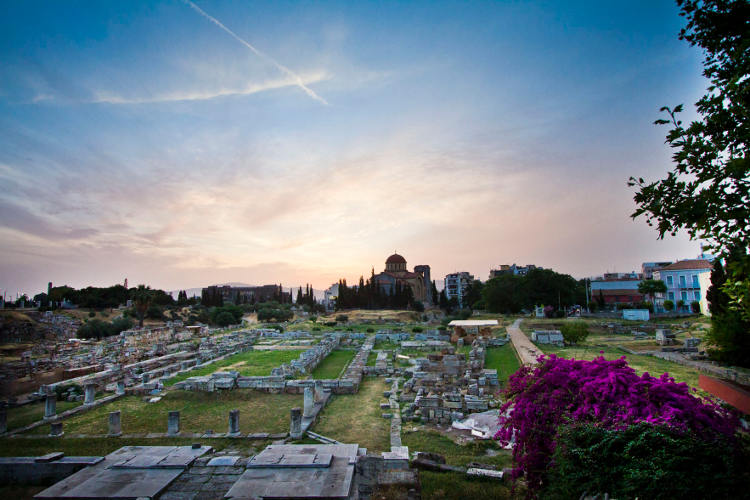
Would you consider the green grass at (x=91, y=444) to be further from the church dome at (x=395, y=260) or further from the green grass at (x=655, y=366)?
the church dome at (x=395, y=260)

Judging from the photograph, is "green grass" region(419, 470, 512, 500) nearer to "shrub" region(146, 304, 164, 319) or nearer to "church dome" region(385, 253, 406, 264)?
"shrub" region(146, 304, 164, 319)

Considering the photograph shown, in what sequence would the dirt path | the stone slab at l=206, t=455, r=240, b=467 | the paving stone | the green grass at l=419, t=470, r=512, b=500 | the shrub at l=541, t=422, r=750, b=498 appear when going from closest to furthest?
the shrub at l=541, t=422, r=750, b=498 → the paving stone → the green grass at l=419, t=470, r=512, b=500 → the stone slab at l=206, t=455, r=240, b=467 → the dirt path

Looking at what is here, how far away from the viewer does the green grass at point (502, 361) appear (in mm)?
17069

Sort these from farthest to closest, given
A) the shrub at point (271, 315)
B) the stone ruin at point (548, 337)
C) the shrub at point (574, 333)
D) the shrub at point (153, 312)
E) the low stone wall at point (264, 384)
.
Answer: the shrub at point (271, 315) < the shrub at point (153, 312) < the stone ruin at point (548, 337) < the shrub at point (574, 333) < the low stone wall at point (264, 384)

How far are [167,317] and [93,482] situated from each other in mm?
54463

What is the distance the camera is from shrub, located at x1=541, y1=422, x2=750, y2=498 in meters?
3.87

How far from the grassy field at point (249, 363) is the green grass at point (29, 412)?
387 centimetres

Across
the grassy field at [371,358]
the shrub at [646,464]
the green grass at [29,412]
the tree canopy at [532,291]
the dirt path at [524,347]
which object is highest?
the tree canopy at [532,291]

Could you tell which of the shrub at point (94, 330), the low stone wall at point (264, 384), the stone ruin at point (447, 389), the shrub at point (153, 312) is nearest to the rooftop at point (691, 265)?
the stone ruin at point (447, 389)

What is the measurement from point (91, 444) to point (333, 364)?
14.1m

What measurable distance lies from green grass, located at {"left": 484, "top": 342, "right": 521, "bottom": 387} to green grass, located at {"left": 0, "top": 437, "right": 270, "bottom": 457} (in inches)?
401

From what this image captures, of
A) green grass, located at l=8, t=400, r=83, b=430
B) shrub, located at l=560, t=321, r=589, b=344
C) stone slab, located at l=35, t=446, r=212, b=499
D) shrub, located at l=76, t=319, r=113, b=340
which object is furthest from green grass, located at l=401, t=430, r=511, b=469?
shrub, located at l=76, t=319, r=113, b=340

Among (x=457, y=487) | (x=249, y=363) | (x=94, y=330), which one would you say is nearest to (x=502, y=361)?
(x=249, y=363)

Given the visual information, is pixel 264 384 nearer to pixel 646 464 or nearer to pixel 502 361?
pixel 502 361
